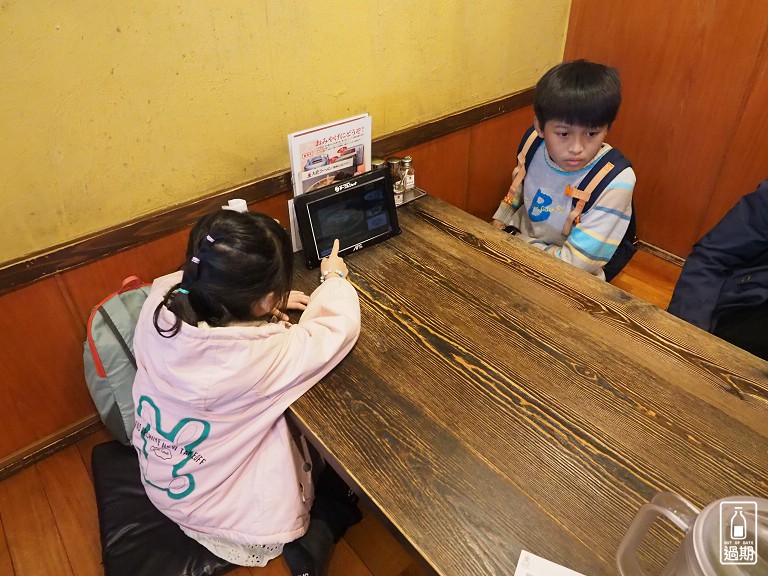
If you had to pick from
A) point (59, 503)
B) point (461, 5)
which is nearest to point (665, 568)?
point (59, 503)

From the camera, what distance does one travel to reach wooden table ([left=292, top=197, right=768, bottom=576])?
0.84 m

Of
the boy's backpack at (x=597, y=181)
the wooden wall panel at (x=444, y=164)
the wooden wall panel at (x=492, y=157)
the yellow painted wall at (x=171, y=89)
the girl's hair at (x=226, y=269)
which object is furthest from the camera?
the wooden wall panel at (x=492, y=157)

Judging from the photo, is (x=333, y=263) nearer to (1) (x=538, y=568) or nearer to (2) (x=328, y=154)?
(2) (x=328, y=154)

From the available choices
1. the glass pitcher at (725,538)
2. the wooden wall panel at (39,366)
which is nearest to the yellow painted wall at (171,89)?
the wooden wall panel at (39,366)

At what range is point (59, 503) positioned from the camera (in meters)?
1.54

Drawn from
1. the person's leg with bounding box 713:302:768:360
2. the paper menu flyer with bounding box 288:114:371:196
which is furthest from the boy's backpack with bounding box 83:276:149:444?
the person's leg with bounding box 713:302:768:360

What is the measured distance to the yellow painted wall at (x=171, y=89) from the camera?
3.74ft

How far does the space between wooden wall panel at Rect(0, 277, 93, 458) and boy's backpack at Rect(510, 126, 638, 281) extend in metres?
1.54

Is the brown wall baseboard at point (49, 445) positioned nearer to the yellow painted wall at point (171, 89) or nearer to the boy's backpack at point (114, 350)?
the boy's backpack at point (114, 350)

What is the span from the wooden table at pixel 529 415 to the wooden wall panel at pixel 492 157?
104 centimetres

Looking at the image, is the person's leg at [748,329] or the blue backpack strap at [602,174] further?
the blue backpack strap at [602,174]

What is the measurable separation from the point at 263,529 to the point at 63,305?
2.68 ft

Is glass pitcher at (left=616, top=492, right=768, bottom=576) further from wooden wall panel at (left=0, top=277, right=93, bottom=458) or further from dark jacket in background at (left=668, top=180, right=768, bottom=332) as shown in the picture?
Result: wooden wall panel at (left=0, top=277, right=93, bottom=458)

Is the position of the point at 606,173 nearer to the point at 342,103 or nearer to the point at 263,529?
the point at 342,103
